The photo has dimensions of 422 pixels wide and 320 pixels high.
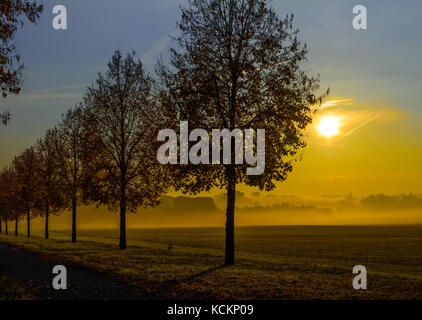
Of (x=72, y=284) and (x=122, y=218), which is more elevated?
(x=122, y=218)

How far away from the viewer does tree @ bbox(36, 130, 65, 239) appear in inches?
2149

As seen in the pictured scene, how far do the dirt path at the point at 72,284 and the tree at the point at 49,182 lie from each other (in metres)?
29.6

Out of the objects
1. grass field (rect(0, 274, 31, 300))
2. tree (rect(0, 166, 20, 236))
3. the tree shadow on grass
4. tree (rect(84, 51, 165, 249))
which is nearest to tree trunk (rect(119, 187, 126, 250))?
tree (rect(84, 51, 165, 249))

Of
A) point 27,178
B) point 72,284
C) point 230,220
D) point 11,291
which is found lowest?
point 72,284

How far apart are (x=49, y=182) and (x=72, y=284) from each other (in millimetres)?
40003

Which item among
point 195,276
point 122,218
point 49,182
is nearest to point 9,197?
point 49,182

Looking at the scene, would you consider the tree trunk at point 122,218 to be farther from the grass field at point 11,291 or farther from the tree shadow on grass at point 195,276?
the grass field at point 11,291

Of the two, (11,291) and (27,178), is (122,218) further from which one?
(27,178)

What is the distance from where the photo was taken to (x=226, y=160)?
2544cm

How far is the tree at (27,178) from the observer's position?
6278 cm

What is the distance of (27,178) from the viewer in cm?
6738

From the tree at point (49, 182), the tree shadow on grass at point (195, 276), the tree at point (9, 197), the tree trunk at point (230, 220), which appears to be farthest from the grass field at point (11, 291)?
the tree at point (9, 197)

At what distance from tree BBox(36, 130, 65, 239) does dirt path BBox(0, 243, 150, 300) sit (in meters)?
29.6
